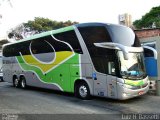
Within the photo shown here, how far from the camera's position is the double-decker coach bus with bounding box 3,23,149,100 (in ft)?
36.2

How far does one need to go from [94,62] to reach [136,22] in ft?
138

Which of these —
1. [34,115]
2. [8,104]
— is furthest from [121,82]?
[8,104]

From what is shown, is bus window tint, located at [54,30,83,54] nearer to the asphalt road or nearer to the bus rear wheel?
the bus rear wheel

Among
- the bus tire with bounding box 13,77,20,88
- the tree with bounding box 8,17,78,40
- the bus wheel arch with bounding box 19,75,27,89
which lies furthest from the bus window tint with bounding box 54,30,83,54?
the tree with bounding box 8,17,78,40

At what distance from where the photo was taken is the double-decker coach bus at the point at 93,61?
1103cm

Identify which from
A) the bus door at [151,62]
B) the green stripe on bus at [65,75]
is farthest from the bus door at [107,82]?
the bus door at [151,62]

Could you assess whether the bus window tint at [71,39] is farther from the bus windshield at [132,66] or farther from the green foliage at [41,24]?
the green foliage at [41,24]

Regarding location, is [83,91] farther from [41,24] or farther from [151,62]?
[41,24]

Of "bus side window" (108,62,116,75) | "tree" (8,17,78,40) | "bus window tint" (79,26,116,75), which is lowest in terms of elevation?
"bus side window" (108,62,116,75)

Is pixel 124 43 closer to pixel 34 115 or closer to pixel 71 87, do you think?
pixel 71 87

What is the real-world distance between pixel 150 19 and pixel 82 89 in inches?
1525

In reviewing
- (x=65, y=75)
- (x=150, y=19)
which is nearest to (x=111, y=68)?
(x=65, y=75)

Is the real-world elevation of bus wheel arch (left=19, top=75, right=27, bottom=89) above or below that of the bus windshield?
below

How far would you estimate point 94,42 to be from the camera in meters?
11.9
